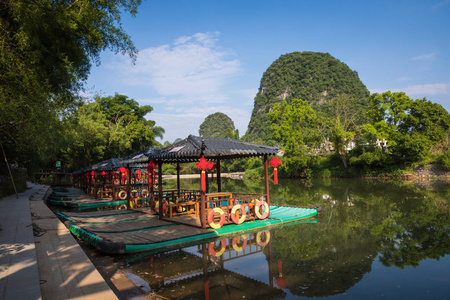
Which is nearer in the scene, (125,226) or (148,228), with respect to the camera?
(148,228)

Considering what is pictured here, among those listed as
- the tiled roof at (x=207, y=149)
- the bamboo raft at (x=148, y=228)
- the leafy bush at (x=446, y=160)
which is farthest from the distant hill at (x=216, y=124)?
the tiled roof at (x=207, y=149)

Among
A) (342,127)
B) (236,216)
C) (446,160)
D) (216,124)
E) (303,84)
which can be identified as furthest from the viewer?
(216,124)

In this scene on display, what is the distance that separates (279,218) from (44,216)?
317 inches

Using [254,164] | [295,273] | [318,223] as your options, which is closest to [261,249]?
[295,273]

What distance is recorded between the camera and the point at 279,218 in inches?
376

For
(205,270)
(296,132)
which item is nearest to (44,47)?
(205,270)

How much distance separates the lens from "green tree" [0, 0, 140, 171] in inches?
243

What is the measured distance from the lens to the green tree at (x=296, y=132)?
3256 centimetres

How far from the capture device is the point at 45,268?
4727 mm

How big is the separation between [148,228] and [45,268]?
373 cm

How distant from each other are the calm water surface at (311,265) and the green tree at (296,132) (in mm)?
23639

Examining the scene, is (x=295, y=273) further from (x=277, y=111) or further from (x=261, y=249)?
(x=277, y=111)

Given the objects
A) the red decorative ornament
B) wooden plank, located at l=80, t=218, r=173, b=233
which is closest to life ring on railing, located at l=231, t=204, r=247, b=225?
wooden plank, located at l=80, t=218, r=173, b=233

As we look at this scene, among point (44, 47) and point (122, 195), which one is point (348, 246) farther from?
point (122, 195)
